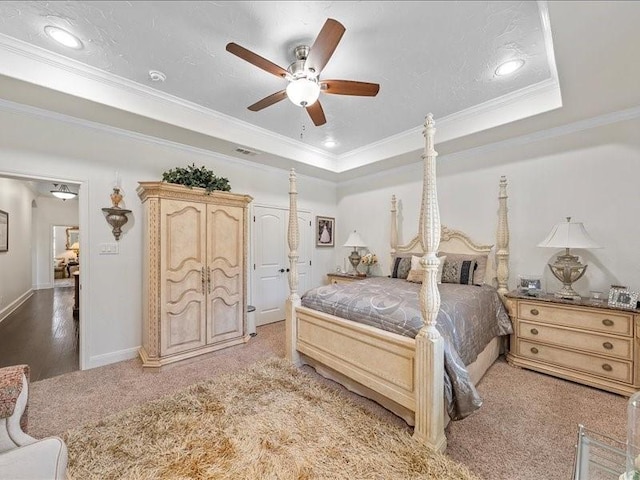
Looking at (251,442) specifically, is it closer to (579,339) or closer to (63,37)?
(579,339)

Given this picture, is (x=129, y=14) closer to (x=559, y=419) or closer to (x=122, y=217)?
(x=122, y=217)

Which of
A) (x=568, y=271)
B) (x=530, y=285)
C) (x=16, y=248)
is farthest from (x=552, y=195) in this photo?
(x=16, y=248)

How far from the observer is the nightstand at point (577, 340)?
2.30 metres

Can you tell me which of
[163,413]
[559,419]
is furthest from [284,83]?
[559,419]

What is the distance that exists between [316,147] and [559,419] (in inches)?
159

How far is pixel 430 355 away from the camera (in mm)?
1703

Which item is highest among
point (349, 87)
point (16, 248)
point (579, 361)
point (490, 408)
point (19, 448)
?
point (349, 87)

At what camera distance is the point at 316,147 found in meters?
4.24

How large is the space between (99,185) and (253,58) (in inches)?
93.2

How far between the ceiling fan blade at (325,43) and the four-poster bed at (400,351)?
2.59 ft

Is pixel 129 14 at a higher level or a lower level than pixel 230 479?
higher

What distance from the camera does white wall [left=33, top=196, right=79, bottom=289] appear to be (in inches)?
283

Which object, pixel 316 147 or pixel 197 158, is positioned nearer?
pixel 197 158

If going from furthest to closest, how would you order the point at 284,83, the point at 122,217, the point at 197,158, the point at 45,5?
1. the point at 197,158
2. the point at 122,217
3. the point at 284,83
4. the point at 45,5
